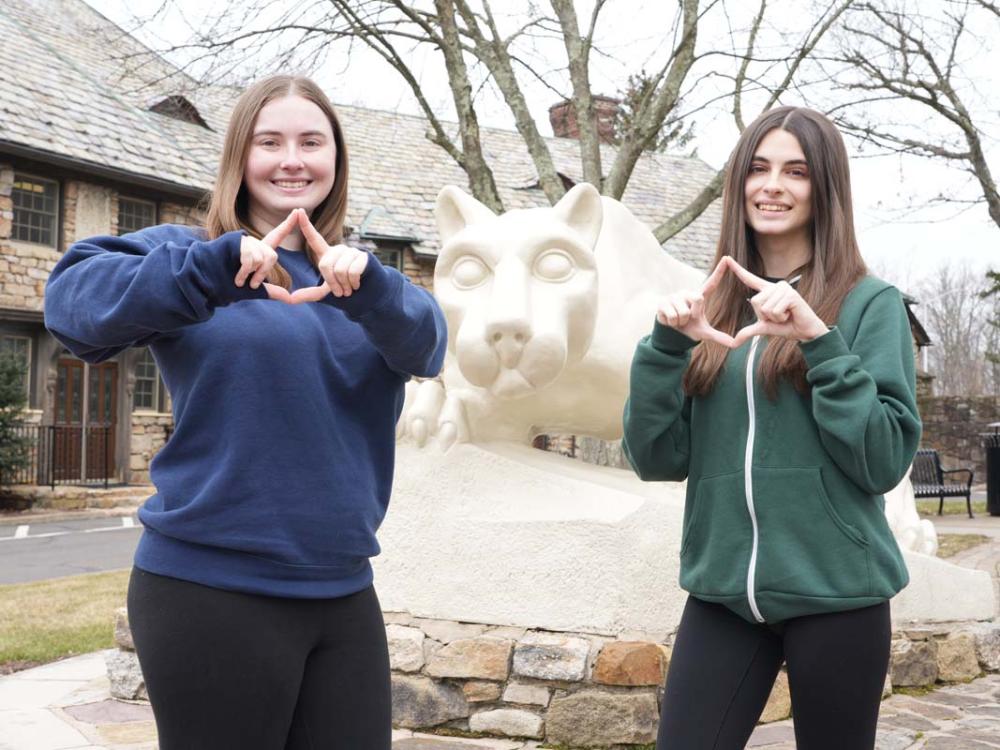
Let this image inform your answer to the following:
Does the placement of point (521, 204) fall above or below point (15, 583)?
above

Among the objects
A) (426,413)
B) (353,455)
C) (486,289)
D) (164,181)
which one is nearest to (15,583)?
(426,413)

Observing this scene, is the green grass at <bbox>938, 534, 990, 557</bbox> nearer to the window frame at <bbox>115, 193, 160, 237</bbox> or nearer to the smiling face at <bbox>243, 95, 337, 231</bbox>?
the smiling face at <bbox>243, 95, 337, 231</bbox>

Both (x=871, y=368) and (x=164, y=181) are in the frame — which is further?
(x=164, y=181)

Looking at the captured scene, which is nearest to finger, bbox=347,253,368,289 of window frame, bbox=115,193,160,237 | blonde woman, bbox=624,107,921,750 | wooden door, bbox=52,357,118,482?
blonde woman, bbox=624,107,921,750

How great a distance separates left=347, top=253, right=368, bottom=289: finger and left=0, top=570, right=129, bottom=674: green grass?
4.71 meters

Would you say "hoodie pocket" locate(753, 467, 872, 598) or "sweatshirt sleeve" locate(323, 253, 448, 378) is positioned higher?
"sweatshirt sleeve" locate(323, 253, 448, 378)

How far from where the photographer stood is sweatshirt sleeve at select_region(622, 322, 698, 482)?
1986mm

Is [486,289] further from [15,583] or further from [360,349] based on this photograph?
[15,583]

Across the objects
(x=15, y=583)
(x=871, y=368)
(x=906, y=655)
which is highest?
(x=871, y=368)

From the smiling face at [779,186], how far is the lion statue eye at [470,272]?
6.07 feet

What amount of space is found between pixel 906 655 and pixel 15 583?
7059mm

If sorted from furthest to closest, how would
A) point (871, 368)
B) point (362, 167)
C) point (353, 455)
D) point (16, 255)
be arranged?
1. point (362, 167)
2. point (16, 255)
3. point (871, 368)
4. point (353, 455)

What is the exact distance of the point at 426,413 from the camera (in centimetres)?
441

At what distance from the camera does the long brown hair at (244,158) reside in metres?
1.77
